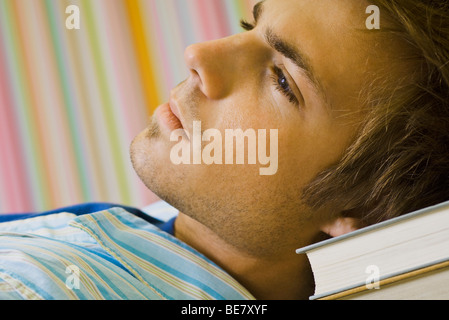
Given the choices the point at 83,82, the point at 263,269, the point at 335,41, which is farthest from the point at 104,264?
the point at 83,82

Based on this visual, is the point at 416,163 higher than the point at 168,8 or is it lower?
lower

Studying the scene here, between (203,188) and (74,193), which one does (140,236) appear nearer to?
(203,188)

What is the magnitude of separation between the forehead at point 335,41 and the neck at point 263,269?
294 millimetres

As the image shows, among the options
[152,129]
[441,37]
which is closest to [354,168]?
[441,37]

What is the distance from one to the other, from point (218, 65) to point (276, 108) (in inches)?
4.8

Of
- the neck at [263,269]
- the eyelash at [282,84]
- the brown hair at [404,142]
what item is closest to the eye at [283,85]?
the eyelash at [282,84]

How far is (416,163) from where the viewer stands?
815mm

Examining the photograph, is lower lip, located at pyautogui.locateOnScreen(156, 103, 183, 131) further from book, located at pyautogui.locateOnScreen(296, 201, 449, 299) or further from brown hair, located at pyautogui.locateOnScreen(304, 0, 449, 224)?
book, located at pyautogui.locateOnScreen(296, 201, 449, 299)

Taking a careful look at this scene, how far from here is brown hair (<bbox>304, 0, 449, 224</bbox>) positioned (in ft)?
2.62

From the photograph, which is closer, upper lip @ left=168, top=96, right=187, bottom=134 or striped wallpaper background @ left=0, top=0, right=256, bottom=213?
upper lip @ left=168, top=96, right=187, bottom=134

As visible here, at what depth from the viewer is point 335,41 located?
0.78m

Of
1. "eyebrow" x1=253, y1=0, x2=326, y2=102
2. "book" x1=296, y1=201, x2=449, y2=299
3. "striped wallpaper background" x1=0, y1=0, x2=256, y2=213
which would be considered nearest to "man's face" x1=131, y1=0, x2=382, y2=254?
"eyebrow" x1=253, y1=0, x2=326, y2=102

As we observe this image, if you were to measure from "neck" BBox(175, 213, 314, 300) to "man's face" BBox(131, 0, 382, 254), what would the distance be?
1.1 inches

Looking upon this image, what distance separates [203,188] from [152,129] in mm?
163
